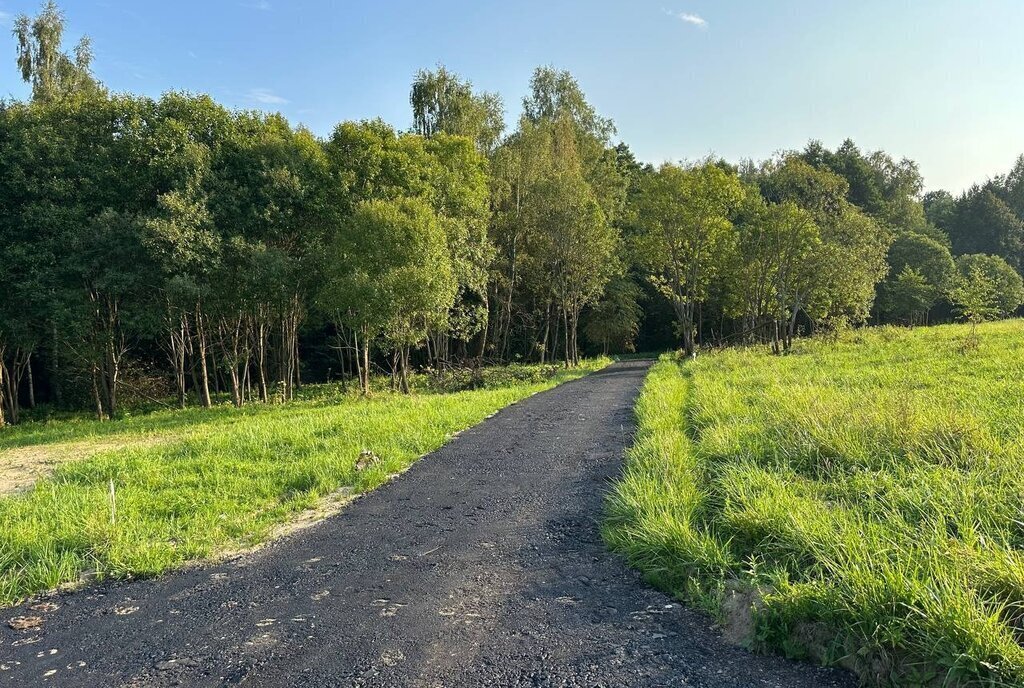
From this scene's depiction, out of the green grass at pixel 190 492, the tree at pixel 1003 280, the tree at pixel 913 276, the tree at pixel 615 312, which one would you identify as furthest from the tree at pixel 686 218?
the tree at pixel 1003 280

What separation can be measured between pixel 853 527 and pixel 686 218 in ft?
80.0

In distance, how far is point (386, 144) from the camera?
67.8ft

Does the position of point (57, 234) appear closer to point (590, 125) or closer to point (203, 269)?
point (203, 269)

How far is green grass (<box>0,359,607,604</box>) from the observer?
4.87 m

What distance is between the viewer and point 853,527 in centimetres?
381

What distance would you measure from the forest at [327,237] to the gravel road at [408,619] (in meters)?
13.2

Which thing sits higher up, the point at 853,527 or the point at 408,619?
the point at 853,527

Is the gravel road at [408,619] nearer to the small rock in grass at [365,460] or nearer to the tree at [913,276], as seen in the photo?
the small rock in grass at [365,460]

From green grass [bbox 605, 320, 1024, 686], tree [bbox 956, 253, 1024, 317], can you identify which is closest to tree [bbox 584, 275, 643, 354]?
tree [bbox 956, 253, 1024, 317]

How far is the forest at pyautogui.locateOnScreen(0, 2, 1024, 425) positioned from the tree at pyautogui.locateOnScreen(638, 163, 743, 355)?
11 centimetres

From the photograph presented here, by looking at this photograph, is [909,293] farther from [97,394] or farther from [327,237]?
[97,394]

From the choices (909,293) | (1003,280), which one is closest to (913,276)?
(909,293)

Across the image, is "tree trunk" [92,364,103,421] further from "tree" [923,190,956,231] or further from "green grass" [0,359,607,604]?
"tree" [923,190,956,231]

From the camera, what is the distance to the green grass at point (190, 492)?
4871 mm
